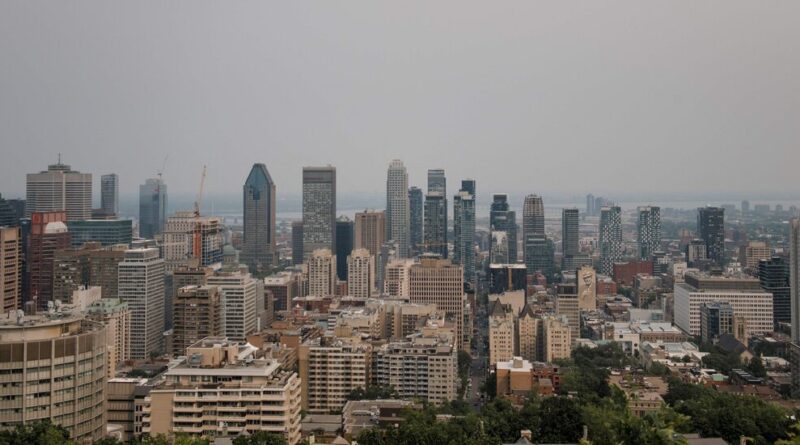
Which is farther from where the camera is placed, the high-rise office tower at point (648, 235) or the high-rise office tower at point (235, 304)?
the high-rise office tower at point (648, 235)

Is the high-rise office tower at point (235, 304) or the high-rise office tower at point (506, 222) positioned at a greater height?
the high-rise office tower at point (506, 222)

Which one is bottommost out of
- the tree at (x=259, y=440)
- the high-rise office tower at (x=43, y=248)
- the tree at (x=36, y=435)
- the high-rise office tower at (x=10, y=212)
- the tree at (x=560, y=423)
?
the tree at (x=560, y=423)

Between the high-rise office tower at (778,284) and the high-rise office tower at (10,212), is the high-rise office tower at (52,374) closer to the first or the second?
the high-rise office tower at (10,212)

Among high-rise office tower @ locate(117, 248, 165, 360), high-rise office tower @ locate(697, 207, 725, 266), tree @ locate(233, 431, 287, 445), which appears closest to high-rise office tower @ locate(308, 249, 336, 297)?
high-rise office tower @ locate(117, 248, 165, 360)

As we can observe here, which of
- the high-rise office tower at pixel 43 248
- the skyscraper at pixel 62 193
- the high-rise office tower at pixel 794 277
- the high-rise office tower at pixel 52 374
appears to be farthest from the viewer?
the skyscraper at pixel 62 193

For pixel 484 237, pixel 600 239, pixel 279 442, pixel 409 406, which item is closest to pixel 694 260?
pixel 600 239

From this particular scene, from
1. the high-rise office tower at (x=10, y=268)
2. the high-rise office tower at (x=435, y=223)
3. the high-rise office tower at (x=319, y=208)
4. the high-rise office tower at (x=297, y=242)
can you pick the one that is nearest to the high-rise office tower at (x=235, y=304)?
the high-rise office tower at (x=10, y=268)

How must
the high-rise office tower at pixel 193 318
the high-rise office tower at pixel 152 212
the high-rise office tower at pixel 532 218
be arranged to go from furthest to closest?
the high-rise office tower at pixel 532 218 → the high-rise office tower at pixel 152 212 → the high-rise office tower at pixel 193 318
